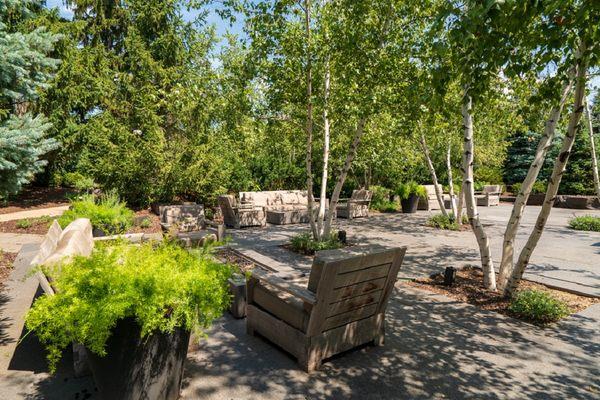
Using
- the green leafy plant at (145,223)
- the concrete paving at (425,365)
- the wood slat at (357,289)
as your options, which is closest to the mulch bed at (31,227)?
the green leafy plant at (145,223)

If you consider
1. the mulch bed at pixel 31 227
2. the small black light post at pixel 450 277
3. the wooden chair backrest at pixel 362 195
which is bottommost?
the small black light post at pixel 450 277

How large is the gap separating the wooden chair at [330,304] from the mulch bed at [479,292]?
7.56 ft

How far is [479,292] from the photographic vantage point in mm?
5875

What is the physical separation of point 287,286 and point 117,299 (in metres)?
1.73

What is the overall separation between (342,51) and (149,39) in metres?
14.9

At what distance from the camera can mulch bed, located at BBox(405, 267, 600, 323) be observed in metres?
5.40

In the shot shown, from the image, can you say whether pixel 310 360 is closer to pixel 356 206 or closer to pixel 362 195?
pixel 356 206

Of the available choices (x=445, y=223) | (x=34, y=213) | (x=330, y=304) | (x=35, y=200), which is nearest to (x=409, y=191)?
(x=445, y=223)

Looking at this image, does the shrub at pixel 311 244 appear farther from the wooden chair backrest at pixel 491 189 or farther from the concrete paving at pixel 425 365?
the wooden chair backrest at pixel 491 189

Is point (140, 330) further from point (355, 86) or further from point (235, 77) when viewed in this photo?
point (235, 77)

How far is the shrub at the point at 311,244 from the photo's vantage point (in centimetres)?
855

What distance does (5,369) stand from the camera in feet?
11.5

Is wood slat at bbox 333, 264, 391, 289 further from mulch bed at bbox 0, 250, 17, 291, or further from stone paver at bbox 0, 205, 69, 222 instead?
stone paver at bbox 0, 205, 69, 222

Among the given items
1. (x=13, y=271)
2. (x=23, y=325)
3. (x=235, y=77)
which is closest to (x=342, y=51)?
(x=235, y=77)
